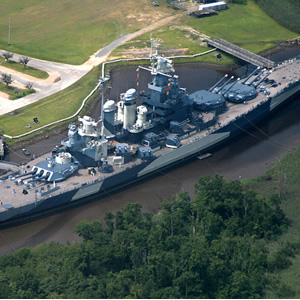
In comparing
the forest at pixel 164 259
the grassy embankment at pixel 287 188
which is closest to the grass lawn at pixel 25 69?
the grassy embankment at pixel 287 188

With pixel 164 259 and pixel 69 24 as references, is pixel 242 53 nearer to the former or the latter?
pixel 69 24

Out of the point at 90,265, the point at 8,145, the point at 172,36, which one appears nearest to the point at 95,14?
the point at 172,36

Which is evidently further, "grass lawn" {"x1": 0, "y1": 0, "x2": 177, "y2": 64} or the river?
"grass lawn" {"x1": 0, "y1": 0, "x2": 177, "y2": 64}

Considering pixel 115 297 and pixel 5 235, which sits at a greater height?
pixel 115 297

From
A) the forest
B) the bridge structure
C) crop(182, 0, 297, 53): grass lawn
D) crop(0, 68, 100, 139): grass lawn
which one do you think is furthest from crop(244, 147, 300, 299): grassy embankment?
crop(182, 0, 297, 53): grass lawn

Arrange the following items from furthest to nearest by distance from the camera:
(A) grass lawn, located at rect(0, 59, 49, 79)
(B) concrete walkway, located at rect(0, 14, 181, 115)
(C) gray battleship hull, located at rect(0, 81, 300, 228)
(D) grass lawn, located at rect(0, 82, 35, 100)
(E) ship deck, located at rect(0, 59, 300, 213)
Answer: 1. (A) grass lawn, located at rect(0, 59, 49, 79)
2. (D) grass lawn, located at rect(0, 82, 35, 100)
3. (B) concrete walkway, located at rect(0, 14, 181, 115)
4. (C) gray battleship hull, located at rect(0, 81, 300, 228)
5. (E) ship deck, located at rect(0, 59, 300, 213)

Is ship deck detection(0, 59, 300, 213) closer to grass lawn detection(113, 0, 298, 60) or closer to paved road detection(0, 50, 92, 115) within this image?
paved road detection(0, 50, 92, 115)

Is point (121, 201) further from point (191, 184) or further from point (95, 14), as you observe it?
point (95, 14)
